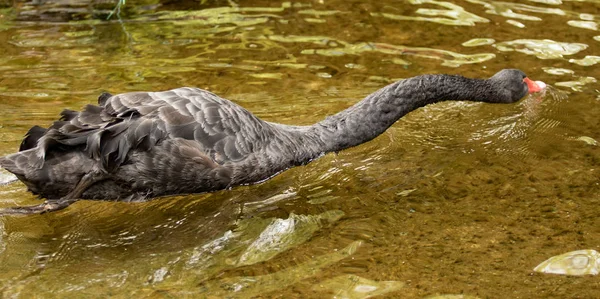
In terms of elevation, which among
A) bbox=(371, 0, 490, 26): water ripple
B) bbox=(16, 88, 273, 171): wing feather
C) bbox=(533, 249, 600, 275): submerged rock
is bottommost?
bbox=(533, 249, 600, 275): submerged rock

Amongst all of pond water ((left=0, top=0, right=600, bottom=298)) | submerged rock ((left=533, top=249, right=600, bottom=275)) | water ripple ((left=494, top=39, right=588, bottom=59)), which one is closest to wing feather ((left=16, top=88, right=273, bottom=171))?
pond water ((left=0, top=0, right=600, bottom=298))

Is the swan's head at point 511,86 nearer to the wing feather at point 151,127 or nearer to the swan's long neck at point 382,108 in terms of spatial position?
the swan's long neck at point 382,108

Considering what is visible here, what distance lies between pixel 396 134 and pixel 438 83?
0.50m

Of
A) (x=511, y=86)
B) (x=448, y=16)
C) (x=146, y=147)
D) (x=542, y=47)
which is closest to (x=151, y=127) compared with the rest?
(x=146, y=147)

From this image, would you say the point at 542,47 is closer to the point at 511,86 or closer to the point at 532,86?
the point at 532,86

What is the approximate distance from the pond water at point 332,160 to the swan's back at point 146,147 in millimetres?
260

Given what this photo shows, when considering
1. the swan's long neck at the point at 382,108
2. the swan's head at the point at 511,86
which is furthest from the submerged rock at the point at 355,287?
the swan's head at the point at 511,86

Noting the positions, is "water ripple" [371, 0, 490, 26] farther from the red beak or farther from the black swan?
the black swan

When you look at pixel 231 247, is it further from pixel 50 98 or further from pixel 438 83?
pixel 50 98

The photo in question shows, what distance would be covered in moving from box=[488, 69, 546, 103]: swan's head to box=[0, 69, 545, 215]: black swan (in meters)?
1.29

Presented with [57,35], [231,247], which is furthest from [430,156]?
[57,35]

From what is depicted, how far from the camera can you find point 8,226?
4387mm

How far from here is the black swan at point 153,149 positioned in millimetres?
4164

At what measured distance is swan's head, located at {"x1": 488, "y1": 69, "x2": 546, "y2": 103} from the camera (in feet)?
18.1
